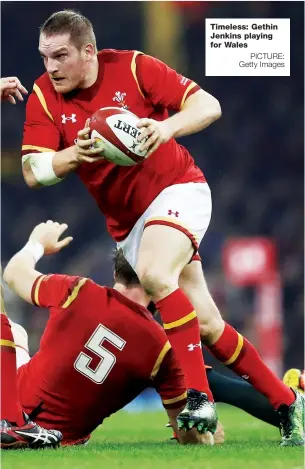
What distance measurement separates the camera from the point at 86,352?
157 inches

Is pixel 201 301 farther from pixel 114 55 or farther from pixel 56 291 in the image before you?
pixel 114 55

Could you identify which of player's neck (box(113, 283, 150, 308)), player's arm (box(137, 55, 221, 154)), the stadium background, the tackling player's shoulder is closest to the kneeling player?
player's neck (box(113, 283, 150, 308))

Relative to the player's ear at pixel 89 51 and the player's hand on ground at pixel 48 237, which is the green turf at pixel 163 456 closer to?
the player's hand on ground at pixel 48 237

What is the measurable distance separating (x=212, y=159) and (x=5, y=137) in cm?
308

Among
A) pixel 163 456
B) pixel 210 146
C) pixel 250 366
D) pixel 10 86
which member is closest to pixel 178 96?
pixel 10 86

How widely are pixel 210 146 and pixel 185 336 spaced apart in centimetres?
1018

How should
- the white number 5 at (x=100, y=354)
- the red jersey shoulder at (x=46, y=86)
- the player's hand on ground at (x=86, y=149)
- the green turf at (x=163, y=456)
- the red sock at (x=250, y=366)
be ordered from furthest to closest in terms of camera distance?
the red jersey shoulder at (x=46, y=86) < the red sock at (x=250, y=366) < the player's hand on ground at (x=86, y=149) < the white number 5 at (x=100, y=354) < the green turf at (x=163, y=456)

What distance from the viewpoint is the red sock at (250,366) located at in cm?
443

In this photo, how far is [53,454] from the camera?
3.65m

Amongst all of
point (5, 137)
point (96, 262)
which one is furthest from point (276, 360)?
point (5, 137)

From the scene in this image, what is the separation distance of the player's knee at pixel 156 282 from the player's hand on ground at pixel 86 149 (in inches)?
21.5

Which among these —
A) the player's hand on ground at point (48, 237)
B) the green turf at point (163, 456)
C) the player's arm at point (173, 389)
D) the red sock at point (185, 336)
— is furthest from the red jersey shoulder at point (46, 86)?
the green turf at point (163, 456)

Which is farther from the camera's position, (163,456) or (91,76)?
(91,76)

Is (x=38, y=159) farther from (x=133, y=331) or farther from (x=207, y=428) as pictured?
(x=207, y=428)
